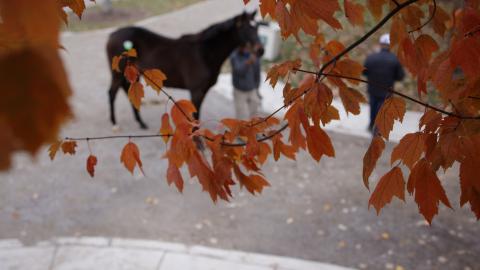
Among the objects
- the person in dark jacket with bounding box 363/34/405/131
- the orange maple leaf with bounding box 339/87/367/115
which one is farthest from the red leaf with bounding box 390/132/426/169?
the person in dark jacket with bounding box 363/34/405/131

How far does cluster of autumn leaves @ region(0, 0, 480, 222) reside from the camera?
49 centimetres

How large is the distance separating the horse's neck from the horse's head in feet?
0.42

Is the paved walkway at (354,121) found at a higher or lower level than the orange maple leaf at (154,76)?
higher

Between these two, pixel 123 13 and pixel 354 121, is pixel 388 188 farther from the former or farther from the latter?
pixel 123 13

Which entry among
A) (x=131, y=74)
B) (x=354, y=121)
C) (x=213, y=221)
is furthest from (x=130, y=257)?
(x=354, y=121)

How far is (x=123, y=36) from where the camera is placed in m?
6.01

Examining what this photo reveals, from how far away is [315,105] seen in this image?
1712 millimetres

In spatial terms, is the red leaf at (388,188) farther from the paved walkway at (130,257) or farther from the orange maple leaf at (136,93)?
the paved walkway at (130,257)

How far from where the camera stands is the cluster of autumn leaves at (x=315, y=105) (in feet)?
1.60

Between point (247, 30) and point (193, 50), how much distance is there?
835mm

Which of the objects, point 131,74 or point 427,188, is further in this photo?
point 131,74

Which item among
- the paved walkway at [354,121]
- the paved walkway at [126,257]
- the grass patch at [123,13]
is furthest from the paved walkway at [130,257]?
the grass patch at [123,13]

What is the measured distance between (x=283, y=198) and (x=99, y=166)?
8.02ft

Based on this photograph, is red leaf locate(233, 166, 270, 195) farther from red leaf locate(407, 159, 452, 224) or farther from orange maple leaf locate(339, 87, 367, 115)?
red leaf locate(407, 159, 452, 224)
